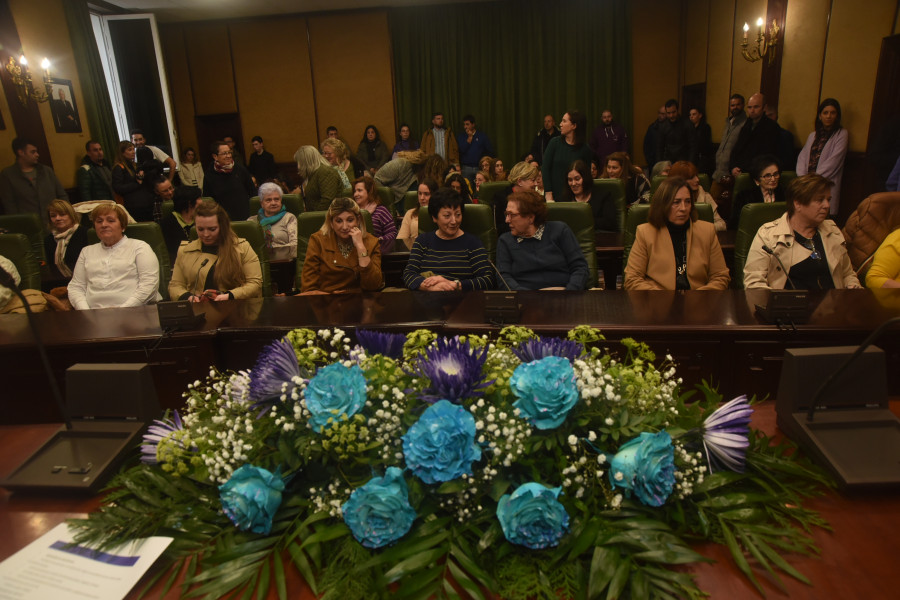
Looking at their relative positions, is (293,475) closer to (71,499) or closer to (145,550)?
(145,550)

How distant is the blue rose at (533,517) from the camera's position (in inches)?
34.9

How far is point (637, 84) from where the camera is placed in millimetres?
9156

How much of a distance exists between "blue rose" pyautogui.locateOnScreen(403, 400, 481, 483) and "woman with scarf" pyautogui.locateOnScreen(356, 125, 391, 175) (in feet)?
27.4

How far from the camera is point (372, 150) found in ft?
29.6

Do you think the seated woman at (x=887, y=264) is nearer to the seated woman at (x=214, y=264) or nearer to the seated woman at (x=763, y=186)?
the seated woman at (x=763, y=186)

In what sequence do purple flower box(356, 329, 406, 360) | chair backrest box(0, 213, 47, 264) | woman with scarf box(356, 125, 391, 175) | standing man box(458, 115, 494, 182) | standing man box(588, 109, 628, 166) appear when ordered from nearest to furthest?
purple flower box(356, 329, 406, 360) < chair backrest box(0, 213, 47, 264) < standing man box(588, 109, 628, 166) < standing man box(458, 115, 494, 182) < woman with scarf box(356, 125, 391, 175)

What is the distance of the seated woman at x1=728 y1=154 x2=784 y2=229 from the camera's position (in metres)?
4.14

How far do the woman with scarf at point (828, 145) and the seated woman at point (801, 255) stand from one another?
2.97 meters

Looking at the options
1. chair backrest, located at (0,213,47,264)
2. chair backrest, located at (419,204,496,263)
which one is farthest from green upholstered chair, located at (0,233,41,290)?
chair backrest, located at (419,204,496,263)

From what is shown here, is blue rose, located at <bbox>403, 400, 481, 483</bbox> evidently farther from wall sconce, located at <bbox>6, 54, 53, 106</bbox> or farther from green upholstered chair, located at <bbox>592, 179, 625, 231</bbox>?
wall sconce, located at <bbox>6, 54, 53, 106</bbox>

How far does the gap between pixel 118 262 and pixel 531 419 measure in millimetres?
2931

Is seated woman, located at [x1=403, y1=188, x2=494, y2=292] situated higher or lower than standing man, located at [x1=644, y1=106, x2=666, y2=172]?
lower

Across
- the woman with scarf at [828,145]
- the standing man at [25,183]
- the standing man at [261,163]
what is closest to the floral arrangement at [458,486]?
the woman with scarf at [828,145]

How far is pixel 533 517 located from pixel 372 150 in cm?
863
